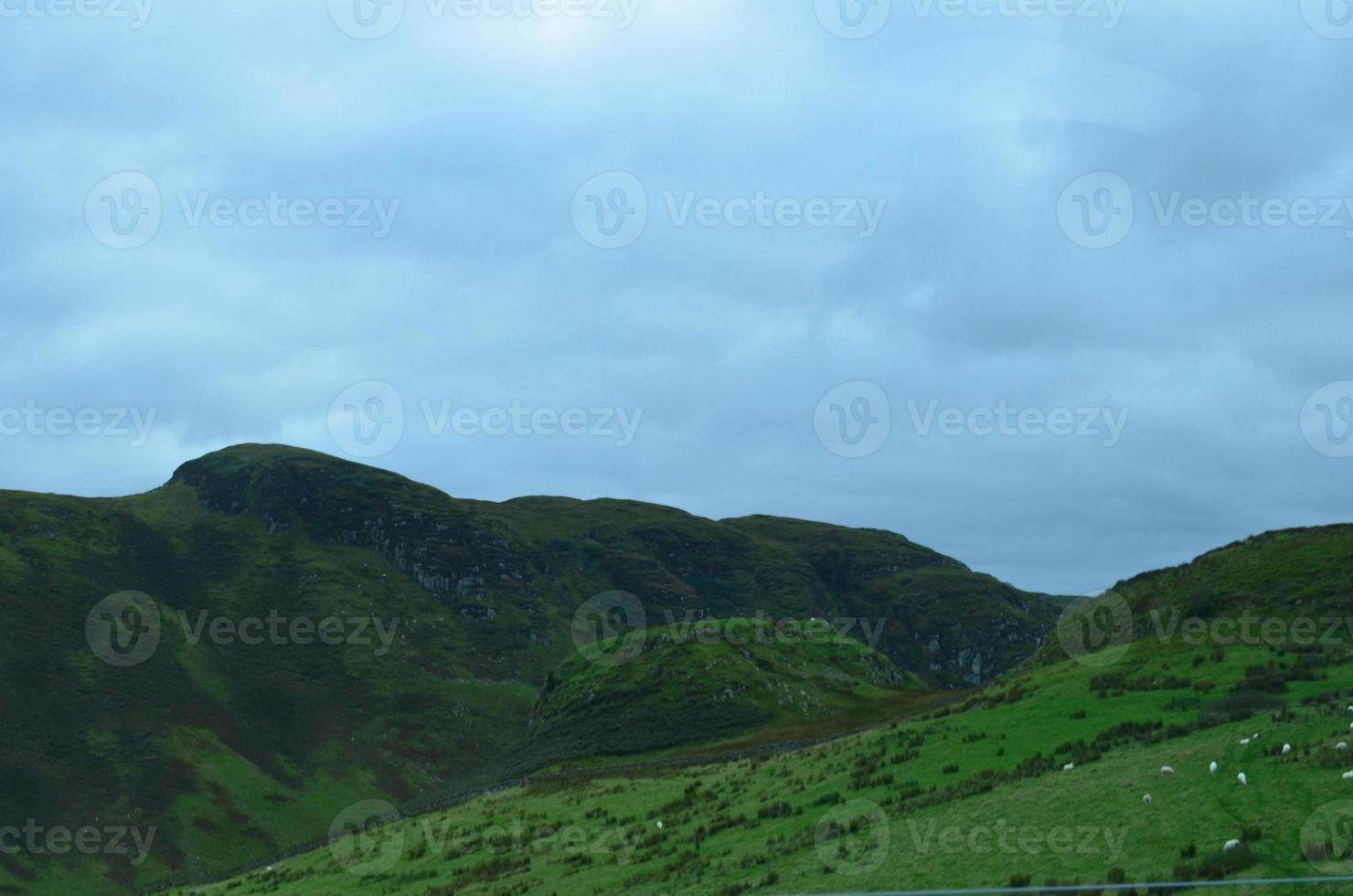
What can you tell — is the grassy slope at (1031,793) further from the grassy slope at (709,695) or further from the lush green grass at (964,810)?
the grassy slope at (709,695)

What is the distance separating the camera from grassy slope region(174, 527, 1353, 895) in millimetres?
24609

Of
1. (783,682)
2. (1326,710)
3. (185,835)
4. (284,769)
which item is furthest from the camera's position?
(284,769)

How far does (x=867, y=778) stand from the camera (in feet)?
130

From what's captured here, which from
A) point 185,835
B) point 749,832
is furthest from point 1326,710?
point 185,835

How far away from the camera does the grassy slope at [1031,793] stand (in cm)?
2461

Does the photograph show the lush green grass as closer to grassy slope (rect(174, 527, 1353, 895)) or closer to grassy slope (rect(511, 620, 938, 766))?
grassy slope (rect(174, 527, 1353, 895))

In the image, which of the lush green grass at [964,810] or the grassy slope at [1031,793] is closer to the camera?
the lush green grass at [964,810]

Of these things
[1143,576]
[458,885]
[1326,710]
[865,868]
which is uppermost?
[1143,576]

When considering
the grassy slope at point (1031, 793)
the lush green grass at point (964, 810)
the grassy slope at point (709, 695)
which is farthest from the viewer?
the grassy slope at point (709, 695)

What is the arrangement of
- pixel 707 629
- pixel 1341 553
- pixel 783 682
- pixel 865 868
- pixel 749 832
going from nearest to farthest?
pixel 865 868, pixel 749 832, pixel 1341 553, pixel 783 682, pixel 707 629

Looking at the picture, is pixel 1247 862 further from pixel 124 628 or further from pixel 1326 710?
pixel 124 628

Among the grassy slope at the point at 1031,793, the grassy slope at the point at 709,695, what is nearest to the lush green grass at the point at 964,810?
the grassy slope at the point at 1031,793

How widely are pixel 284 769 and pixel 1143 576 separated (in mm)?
157267

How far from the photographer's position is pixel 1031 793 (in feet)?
99.9
